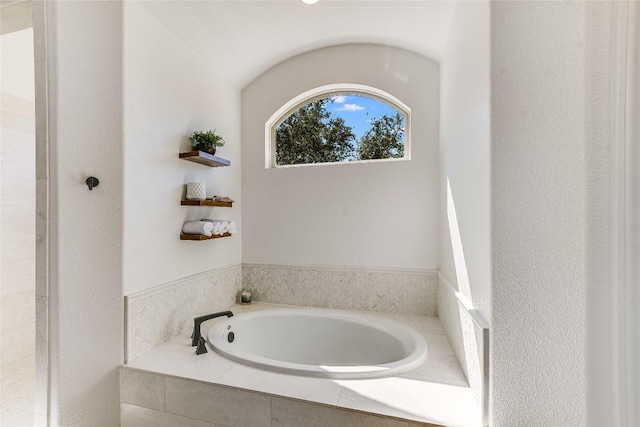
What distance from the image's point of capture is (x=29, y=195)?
189cm

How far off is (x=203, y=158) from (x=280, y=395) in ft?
4.44

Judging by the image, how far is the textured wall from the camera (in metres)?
0.83

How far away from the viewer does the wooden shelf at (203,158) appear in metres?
1.73

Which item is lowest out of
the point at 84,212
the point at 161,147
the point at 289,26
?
the point at 84,212

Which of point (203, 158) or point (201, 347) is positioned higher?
point (203, 158)

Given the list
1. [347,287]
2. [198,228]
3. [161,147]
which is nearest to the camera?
[161,147]

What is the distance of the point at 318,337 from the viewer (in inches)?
79.6

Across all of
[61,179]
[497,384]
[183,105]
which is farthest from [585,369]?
[183,105]

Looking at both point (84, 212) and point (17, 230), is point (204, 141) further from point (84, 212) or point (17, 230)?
point (17, 230)

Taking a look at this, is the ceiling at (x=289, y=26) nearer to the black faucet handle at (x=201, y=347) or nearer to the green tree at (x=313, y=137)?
the green tree at (x=313, y=137)

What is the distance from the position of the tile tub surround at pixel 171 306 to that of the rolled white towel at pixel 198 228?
1.01 feet

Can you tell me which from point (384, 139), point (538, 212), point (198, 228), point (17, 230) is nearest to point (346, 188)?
point (384, 139)

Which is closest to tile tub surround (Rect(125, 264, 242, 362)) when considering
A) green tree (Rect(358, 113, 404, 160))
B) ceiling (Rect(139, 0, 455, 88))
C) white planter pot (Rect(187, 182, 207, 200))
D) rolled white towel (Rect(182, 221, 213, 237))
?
rolled white towel (Rect(182, 221, 213, 237))

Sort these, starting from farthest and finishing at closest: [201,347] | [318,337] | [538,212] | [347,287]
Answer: [347,287] < [318,337] < [201,347] < [538,212]
